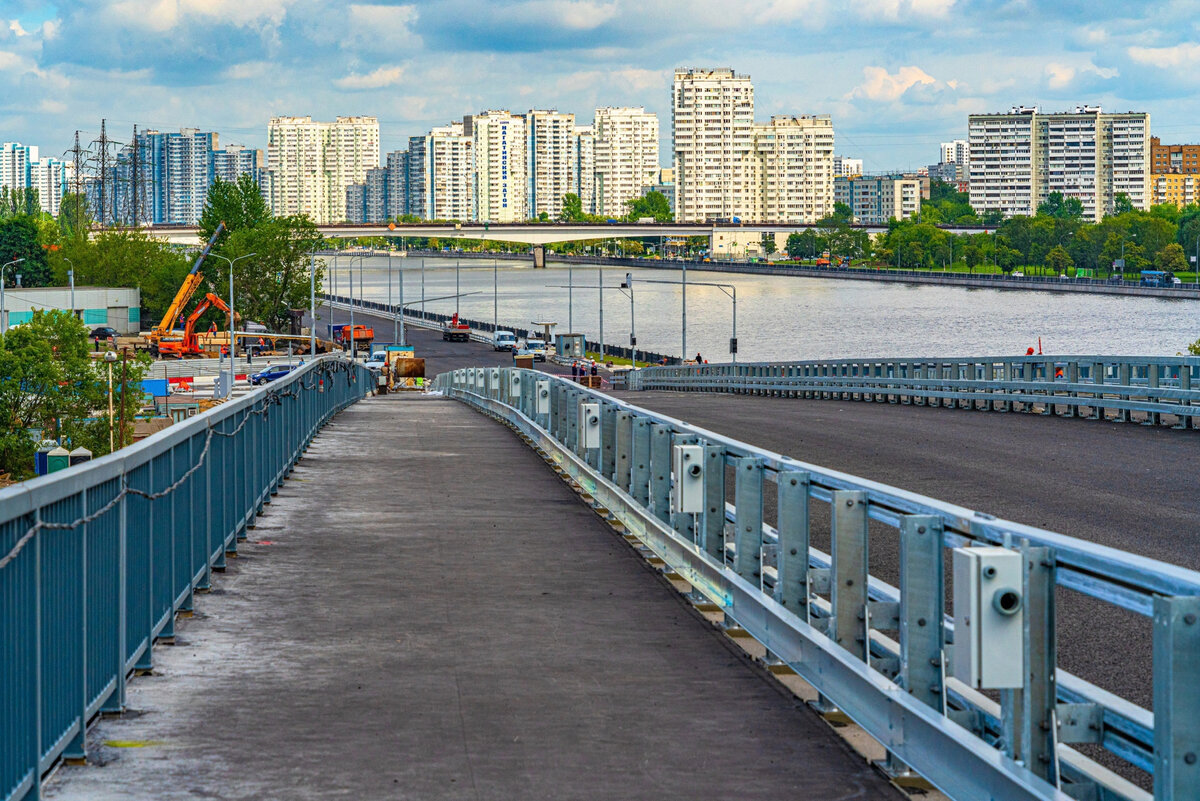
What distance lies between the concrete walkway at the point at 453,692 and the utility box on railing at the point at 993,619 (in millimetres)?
1329

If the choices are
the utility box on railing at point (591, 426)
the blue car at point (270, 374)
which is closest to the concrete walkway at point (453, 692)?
the utility box on railing at point (591, 426)

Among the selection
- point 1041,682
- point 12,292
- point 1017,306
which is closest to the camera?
point 1041,682

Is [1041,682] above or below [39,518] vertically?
below

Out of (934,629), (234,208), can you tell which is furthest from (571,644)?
(234,208)

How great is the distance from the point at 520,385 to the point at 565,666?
19.2 meters

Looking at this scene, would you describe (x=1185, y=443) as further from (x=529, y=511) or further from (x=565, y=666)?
(x=565, y=666)

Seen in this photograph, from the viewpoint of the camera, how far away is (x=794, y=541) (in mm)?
8539

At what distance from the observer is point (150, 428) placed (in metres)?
87.5

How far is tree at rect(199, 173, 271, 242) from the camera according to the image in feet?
556

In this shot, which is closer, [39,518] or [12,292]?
[39,518]

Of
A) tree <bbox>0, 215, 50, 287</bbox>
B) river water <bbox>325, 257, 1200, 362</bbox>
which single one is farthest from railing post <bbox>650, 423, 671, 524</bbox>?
tree <bbox>0, 215, 50, 287</bbox>

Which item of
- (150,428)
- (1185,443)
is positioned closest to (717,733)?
(1185,443)

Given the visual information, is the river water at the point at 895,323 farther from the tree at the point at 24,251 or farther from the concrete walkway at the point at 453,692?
the concrete walkway at the point at 453,692

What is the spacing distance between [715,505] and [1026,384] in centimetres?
2324
